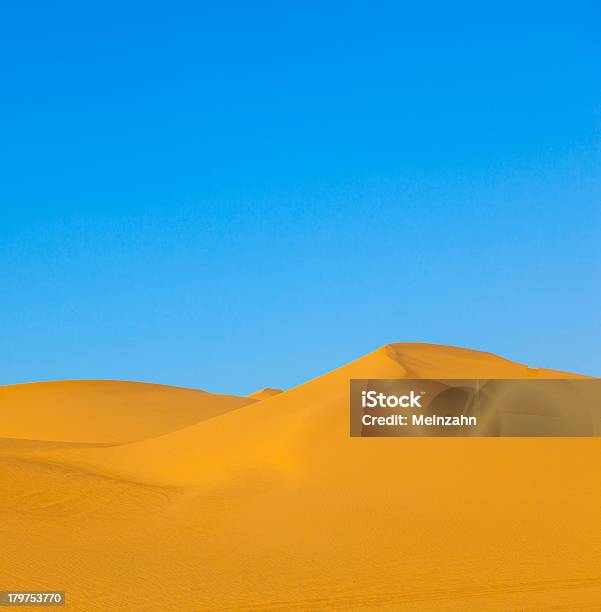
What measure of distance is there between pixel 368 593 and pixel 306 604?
117 centimetres

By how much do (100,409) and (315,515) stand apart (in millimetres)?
43352

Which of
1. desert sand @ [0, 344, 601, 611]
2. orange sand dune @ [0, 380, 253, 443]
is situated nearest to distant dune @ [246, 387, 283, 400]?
orange sand dune @ [0, 380, 253, 443]

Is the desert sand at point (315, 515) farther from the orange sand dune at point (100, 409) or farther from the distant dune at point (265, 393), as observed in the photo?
the distant dune at point (265, 393)

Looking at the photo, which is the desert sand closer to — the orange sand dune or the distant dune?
the orange sand dune

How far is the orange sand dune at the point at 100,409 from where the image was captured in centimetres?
5456

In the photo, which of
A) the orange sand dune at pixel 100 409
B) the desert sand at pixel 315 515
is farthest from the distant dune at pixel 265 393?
the desert sand at pixel 315 515

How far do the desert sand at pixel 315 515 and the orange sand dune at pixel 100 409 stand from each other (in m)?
21.8

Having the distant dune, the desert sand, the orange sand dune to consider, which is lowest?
the desert sand

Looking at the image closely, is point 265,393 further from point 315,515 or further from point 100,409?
point 315,515

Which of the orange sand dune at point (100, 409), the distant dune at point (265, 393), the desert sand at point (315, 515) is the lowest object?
the desert sand at point (315, 515)

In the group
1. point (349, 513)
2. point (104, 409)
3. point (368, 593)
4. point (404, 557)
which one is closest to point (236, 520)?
point (349, 513)

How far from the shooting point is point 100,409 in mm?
59969

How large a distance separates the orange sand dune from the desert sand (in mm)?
21832

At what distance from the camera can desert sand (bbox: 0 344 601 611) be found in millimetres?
12984
